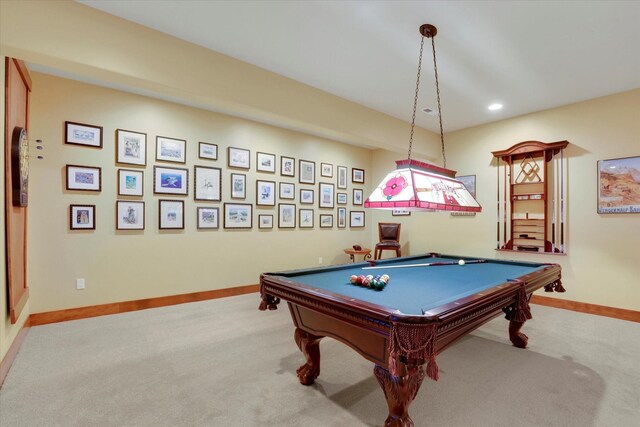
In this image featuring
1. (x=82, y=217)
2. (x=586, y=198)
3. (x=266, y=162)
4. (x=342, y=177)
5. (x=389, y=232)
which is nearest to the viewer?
(x=82, y=217)

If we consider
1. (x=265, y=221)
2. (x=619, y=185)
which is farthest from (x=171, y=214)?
(x=619, y=185)

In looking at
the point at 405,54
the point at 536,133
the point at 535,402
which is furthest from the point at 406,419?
the point at 536,133

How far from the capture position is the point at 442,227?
18.4 feet

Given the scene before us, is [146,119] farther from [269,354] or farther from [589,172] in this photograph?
[589,172]

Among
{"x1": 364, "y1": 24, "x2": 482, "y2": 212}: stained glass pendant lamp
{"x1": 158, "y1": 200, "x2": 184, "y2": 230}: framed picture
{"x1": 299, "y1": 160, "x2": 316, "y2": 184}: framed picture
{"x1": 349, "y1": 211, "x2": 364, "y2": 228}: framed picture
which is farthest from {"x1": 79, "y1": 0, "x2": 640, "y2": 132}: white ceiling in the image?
{"x1": 349, "y1": 211, "x2": 364, "y2": 228}: framed picture

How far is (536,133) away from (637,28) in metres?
2.09

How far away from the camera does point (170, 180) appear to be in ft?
14.2

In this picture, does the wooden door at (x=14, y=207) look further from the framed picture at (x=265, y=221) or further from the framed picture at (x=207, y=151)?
the framed picture at (x=265, y=221)

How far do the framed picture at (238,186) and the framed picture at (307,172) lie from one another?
3.66 ft

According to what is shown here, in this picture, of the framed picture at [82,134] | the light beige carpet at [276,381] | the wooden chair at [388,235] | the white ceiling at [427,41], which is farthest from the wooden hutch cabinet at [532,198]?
the framed picture at [82,134]

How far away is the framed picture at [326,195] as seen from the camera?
6039 millimetres

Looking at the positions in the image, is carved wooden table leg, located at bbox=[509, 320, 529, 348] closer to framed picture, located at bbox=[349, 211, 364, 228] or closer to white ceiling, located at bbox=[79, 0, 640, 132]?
white ceiling, located at bbox=[79, 0, 640, 132]

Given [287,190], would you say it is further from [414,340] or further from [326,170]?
[414,340]

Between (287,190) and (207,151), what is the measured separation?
1495mm
